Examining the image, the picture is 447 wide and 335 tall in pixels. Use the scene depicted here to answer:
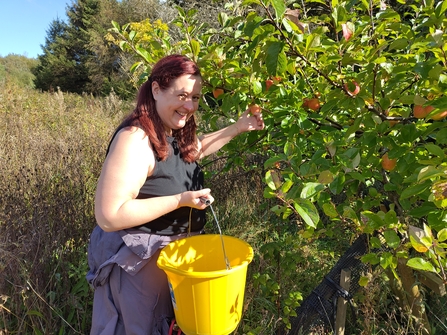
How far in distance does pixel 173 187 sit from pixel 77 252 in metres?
1.27

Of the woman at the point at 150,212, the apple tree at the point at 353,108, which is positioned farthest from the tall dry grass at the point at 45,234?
the apple tree at the point at 353,108

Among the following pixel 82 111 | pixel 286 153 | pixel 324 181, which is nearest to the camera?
pixel 324 181

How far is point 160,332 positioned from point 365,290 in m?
1.00

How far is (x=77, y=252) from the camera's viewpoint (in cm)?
225

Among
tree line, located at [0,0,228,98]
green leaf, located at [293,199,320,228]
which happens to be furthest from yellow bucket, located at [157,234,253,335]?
tree line, located at [0,0,228,98]

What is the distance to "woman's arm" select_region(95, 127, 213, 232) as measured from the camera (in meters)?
1.14

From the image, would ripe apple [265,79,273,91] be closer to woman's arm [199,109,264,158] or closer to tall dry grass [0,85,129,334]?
woman's arm [199,109,264,158]

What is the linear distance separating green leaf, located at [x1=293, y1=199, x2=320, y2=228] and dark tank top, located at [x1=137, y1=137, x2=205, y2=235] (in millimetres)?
633

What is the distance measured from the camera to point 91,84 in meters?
16.0

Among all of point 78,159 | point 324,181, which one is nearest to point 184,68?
point 324,181

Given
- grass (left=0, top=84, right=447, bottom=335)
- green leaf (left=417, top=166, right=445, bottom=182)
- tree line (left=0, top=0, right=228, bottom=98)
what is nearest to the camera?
green leaf (left=417, top=166, right=445, bottom=182)

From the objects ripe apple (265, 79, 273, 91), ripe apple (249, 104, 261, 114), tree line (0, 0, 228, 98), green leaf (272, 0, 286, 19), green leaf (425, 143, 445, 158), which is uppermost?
tree line (0, 0, 228, 98)

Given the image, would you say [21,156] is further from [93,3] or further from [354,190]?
[93,3]

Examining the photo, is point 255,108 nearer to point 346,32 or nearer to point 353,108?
point 353,108
